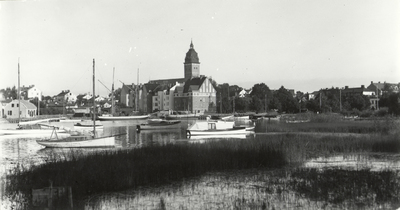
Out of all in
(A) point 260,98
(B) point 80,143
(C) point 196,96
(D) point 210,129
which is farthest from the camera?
(C) point 196,96

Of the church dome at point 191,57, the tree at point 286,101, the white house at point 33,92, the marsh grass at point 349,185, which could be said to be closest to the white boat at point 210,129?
the marsh grass at point 349,185

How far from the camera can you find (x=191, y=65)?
165 metres

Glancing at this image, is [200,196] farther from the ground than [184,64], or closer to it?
closer to it

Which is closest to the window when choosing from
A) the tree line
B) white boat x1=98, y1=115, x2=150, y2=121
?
the tree line

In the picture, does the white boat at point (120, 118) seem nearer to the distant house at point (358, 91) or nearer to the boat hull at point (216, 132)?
the boat hull at point (216, 132)

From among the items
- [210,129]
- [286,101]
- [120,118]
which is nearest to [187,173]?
[210,129]

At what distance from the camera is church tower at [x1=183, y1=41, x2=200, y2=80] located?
6511 inches

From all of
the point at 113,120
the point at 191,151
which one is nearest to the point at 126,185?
the point at 191,151

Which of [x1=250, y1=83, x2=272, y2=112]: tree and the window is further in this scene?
[x1=250, y1=83, x2=272, y2=112]: tree

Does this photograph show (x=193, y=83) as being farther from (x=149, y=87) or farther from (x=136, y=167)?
(x=136, y=167)

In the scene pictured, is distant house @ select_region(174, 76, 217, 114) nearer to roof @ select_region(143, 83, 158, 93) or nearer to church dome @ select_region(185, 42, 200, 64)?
church dome @ select_region(185, 42, 200, 64)

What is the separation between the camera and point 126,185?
19.2 m

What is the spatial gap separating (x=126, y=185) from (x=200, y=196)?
363cm

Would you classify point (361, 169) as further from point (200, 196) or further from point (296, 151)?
point (200, 196)
